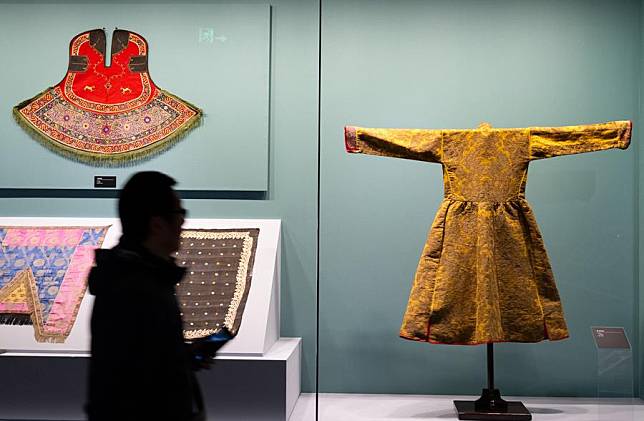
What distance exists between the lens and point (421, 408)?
7.95 feet

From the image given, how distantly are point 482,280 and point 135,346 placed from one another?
5.19 ft

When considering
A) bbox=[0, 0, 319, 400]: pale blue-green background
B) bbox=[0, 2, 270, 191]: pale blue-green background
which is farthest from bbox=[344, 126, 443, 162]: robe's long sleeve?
bbox=[0, 2, 270, 191]: pale blue-green background

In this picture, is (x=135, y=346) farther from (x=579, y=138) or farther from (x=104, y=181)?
(x=579, y=138)

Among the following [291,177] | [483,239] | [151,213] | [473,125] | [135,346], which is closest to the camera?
[135,346]

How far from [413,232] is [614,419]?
82 centimetres

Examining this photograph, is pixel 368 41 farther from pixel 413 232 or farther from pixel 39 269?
pixel 39 269

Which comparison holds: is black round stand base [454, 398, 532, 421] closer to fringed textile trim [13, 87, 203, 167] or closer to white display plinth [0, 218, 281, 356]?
white display plinth [0, 218, 281, 356]

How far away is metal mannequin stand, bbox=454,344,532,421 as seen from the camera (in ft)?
7.94

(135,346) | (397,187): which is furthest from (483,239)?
(135,346)

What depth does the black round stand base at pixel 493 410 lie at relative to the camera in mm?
2412

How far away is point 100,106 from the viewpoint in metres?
2.34

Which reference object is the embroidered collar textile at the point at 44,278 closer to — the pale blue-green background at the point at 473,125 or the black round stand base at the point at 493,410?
the pale blue-green background at the point at 473,125

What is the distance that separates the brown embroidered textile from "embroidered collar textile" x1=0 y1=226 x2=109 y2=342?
0.30 meters

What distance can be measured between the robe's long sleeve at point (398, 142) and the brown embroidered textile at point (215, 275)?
0.43 meters
